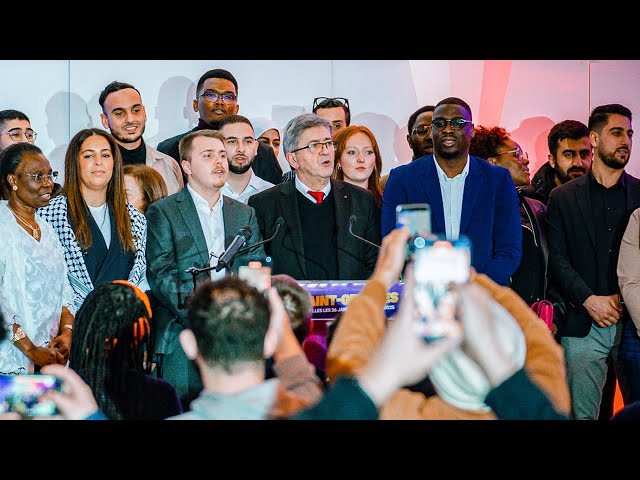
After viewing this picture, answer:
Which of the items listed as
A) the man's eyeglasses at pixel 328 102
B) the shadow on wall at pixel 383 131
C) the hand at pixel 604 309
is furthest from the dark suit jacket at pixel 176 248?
the hand at pixel 604 309

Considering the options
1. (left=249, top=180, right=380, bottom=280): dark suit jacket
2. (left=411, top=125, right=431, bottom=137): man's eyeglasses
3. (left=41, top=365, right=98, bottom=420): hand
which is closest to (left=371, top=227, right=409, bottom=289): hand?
(left=41, top=365, right=98, bottom=420): hand

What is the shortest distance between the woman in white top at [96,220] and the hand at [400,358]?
2983 millimetres

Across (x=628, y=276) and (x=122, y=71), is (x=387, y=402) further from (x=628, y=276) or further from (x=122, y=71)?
(x=122, y=71)

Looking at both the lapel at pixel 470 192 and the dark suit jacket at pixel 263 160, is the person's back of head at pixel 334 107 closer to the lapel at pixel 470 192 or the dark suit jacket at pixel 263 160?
the dark suit jacket at pixel 263 160

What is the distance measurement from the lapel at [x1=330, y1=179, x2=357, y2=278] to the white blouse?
1465mm

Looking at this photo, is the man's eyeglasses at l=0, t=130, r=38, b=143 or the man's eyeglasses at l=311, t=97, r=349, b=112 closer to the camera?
the man's eyeglasses at l=0, t=130, r=38, b=143

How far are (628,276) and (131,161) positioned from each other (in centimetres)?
298

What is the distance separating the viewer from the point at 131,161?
18.9ft

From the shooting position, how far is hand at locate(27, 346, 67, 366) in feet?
15.4

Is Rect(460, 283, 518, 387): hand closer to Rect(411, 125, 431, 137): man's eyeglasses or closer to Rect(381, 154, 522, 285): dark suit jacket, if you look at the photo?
Rect(381, 154, 522, 285): dark suit jacket

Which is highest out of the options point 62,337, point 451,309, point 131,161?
point 131,161

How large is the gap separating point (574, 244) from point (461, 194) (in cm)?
82
